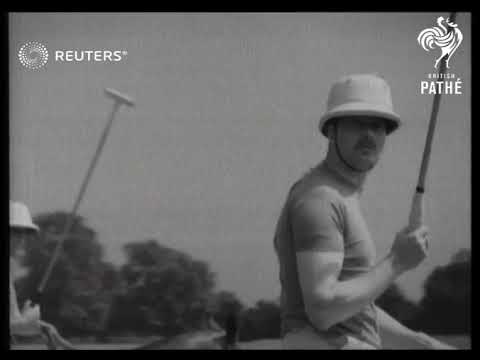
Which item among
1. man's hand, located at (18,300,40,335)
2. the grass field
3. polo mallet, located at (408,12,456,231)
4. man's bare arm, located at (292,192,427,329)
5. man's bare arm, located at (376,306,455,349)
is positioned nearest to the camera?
man's bare arm, located at (292,192,427,329)

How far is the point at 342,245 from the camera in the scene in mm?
3314

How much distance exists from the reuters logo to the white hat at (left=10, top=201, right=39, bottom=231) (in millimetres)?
671

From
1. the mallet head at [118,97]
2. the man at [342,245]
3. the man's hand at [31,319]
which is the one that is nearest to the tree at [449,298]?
the man at [342,245]

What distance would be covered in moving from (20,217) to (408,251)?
73.2 inches

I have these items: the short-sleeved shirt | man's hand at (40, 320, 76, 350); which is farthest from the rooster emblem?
man's hand at (40, 320, 76, 350)

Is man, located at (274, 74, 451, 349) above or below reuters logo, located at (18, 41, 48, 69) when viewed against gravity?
below

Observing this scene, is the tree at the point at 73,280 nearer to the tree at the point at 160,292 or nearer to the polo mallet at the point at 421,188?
the tree at the point at 160,292

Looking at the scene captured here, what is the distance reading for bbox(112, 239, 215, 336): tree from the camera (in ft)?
13.4

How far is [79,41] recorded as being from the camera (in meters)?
4.12

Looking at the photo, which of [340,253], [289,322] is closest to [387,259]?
[340,253]

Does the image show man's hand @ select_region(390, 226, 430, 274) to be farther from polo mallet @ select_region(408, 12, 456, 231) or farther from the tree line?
the tree line

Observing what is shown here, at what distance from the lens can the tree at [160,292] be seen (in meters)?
4.07

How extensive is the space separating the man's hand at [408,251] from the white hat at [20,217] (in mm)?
1744
